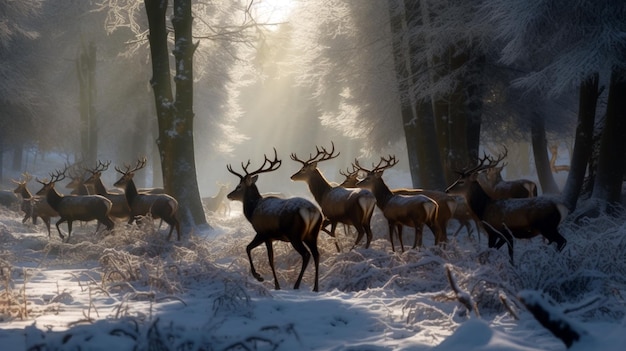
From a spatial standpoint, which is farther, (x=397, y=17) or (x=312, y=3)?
(x=312, y=3)

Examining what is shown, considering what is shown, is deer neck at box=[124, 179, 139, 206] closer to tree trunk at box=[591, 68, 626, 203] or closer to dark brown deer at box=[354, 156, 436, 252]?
dark brown deer at box=[354, 156, 436, 252]

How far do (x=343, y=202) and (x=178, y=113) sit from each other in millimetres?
5722

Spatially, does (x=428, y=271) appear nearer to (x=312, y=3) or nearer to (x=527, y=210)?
(x=527, y=210)

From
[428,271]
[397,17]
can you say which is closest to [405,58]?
[397,17]

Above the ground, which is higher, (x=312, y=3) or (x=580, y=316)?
(x=312, y=3)

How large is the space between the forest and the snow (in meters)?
0.83

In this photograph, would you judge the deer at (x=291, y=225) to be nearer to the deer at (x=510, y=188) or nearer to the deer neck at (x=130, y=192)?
the deer neck at (x=130, y=192)

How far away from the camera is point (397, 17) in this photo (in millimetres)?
16938

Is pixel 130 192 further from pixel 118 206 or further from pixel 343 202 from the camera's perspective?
pixel 343 202

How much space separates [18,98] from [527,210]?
20546 mm

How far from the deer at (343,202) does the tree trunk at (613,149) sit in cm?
586

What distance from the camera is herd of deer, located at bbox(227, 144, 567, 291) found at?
7.81 metres

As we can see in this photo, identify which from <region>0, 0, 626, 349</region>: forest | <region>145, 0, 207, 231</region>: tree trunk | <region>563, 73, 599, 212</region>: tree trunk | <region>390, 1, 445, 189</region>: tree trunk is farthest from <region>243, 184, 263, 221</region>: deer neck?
<region>563, 73, 599, 212</region>: tree trunk

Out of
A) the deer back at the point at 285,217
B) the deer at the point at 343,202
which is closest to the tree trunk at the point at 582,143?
the deer at the point at 343,202
